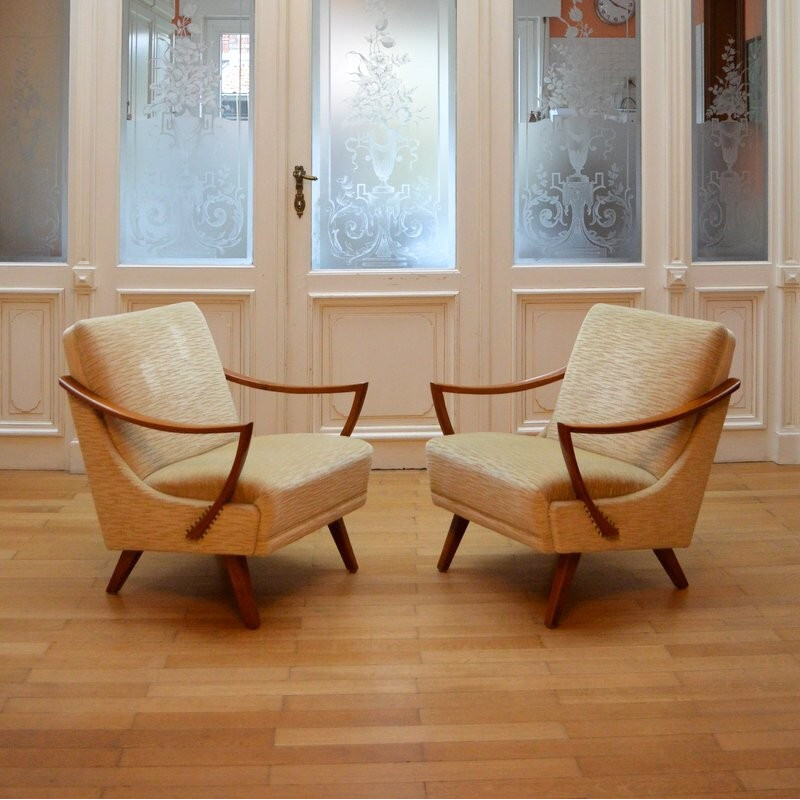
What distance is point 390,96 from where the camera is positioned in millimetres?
5211

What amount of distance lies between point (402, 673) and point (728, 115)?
11.3ft

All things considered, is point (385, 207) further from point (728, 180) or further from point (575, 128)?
point (728, 180)

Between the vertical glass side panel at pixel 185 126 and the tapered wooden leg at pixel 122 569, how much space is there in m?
2.04

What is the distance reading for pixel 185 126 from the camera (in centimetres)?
514

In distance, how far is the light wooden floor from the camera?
2.32 m

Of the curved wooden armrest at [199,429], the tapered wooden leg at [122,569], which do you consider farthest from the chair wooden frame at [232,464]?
the tapered wooden leg at [122,569]

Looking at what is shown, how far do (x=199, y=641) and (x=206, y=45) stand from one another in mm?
3033

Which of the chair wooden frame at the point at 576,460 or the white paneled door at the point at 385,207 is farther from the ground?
the white paneled door at the point at 385,207

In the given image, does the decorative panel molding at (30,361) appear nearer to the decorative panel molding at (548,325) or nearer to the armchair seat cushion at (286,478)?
the armchair seat cushion at (286,478)

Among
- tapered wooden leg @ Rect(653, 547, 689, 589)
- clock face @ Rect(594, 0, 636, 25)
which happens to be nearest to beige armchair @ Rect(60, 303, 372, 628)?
tapered wooden leg @ Rect(653, 547, 689, 589)

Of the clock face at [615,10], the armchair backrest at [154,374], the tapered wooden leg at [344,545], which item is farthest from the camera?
the clock face at [615,10]

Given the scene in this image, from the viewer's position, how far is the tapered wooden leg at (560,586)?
320 cm

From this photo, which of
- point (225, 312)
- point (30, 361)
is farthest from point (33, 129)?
point (225, 312)

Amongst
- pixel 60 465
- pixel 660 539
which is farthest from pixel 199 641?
pixel 60 465
